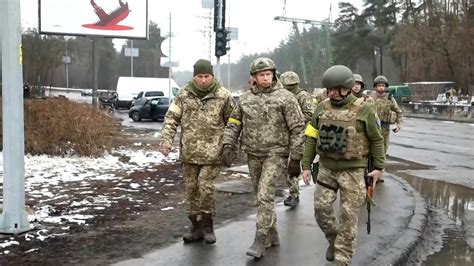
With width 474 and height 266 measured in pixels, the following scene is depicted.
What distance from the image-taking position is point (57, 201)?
7.61 metres

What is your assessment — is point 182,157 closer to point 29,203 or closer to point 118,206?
point 118,206

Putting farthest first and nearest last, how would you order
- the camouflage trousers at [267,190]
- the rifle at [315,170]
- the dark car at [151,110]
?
the dark car at [151,110] → the camouflage trousers at [267,190] → the rifle at [315,170]

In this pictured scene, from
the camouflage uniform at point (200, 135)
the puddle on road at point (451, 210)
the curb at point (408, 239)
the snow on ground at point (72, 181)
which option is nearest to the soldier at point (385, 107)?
the puddle on road at point (451, 210)

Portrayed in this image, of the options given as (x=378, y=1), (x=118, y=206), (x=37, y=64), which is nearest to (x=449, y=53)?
(x=378, y=1)

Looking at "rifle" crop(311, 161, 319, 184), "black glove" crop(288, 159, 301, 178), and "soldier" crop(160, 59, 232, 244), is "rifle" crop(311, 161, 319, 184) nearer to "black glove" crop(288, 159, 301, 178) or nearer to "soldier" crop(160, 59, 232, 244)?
"black glove" crop(288, 159, 301, 178)

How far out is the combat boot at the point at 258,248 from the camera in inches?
204

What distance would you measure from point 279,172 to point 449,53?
47.7 m

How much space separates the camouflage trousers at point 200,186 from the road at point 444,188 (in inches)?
89.7

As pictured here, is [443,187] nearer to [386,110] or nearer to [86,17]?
[386,110]

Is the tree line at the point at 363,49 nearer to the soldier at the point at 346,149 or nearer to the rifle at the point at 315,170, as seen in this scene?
the rifle at the point at 315,170

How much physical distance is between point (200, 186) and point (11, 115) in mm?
2140

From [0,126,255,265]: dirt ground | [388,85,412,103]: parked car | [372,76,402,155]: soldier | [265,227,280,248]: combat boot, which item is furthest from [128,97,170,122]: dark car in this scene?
[265,227,280,248]: combat boot

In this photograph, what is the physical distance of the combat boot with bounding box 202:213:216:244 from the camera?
5.77 m

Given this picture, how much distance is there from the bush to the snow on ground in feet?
0.67
